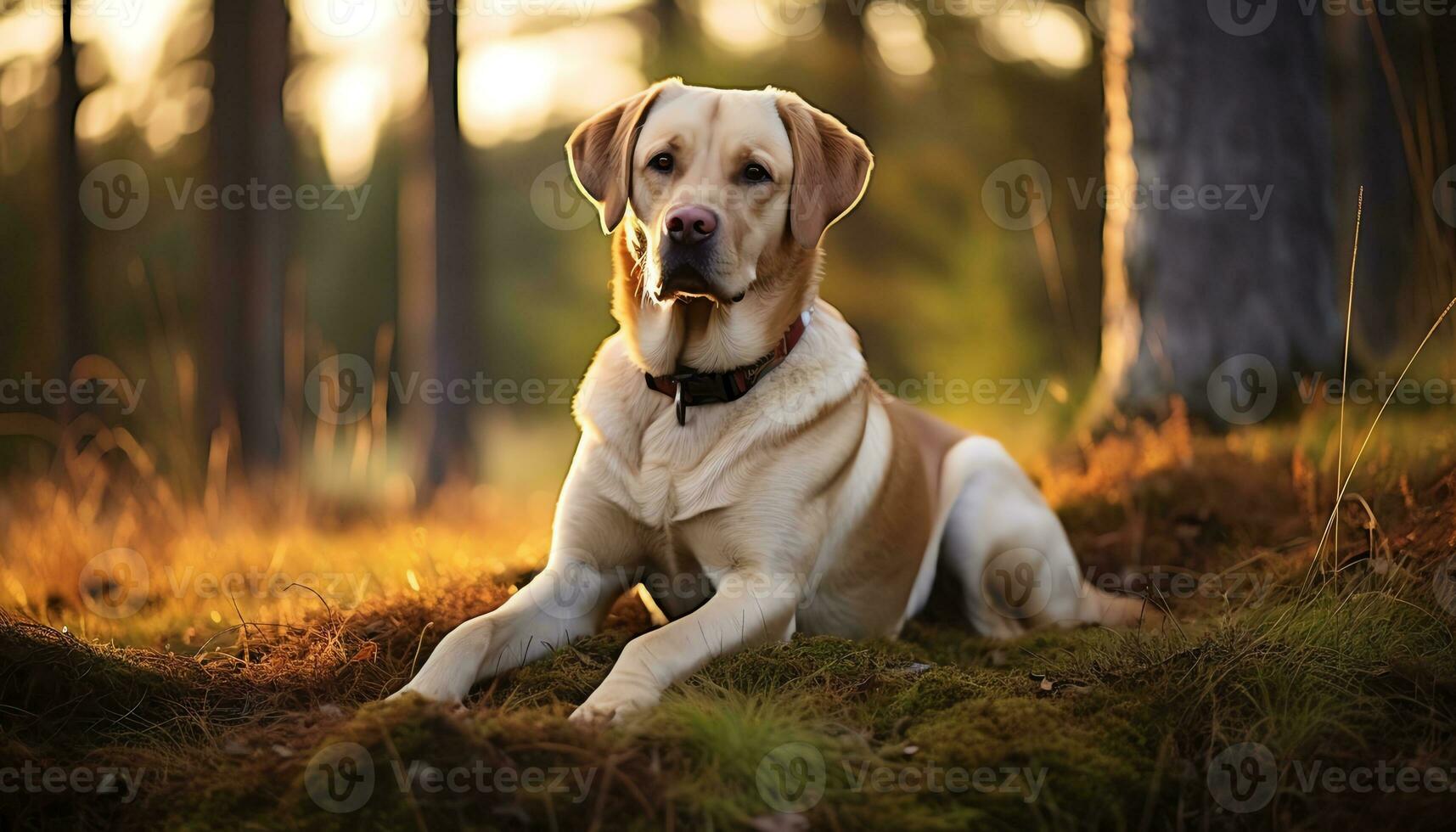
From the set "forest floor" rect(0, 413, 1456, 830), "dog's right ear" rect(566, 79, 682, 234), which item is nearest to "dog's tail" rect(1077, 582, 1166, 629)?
"forest floor" rect(0, 413, 1456, 830)

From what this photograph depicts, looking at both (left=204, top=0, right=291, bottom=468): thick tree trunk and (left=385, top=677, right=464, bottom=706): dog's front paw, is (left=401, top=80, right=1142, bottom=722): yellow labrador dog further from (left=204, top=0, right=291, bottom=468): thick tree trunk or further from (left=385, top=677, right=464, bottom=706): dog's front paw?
(left=204, top=0, right=291, bottom=468): thick tree trunk

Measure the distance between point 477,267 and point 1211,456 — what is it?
7354 millimetres

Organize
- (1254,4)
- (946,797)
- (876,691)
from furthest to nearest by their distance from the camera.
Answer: (1254,4) → (876,691) → (946,797)

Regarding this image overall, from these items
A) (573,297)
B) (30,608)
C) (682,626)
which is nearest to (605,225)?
(682,626)

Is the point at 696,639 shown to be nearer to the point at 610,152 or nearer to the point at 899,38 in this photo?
the point at 610,152

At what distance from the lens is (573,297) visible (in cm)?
2031

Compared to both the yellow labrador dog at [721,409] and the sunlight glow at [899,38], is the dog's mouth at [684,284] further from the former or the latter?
the sunlight glow at [899,38]

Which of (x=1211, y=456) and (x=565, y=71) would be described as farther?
(x=565, y=71)

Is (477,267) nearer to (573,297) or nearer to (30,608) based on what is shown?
(30,608)

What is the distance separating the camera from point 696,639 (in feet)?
8.57

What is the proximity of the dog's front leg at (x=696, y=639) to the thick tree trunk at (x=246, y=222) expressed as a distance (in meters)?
6.69

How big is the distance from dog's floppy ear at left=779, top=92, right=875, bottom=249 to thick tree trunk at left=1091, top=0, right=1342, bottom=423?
9.31ft

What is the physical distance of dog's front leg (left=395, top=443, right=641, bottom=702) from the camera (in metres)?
2.77

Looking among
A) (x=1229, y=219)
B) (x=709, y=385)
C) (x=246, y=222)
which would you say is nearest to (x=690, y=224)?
(x=709, y=385)
